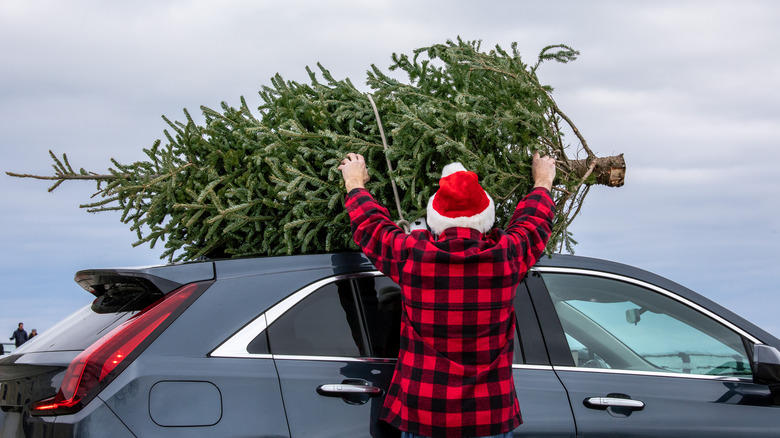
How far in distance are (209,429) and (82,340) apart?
2.61 feet

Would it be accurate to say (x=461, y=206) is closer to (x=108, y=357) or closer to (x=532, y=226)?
(x=532, y=226)

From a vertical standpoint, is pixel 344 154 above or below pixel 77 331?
above

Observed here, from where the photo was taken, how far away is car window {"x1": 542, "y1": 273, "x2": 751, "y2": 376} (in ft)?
12.6

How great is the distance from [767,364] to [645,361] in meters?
0.58

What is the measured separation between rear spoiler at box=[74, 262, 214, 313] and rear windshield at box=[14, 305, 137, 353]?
→ 0.06m

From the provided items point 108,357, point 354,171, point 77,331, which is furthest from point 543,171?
point 77,331

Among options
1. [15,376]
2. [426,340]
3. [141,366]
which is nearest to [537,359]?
[426,340]

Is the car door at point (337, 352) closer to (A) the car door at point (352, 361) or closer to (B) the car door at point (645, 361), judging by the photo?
(A) the car door at point (352, 361)

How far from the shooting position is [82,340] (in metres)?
3.32

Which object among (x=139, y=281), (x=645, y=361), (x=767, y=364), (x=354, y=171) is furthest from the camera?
(x=645, y=361)

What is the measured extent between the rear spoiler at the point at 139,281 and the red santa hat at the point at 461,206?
42.3 inches

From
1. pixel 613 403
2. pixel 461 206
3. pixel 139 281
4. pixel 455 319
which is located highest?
pixel 461 206

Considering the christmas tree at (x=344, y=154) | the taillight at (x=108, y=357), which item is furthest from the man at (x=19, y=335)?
the taillight at (x=108, y=357)

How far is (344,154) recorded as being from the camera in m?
3.80
